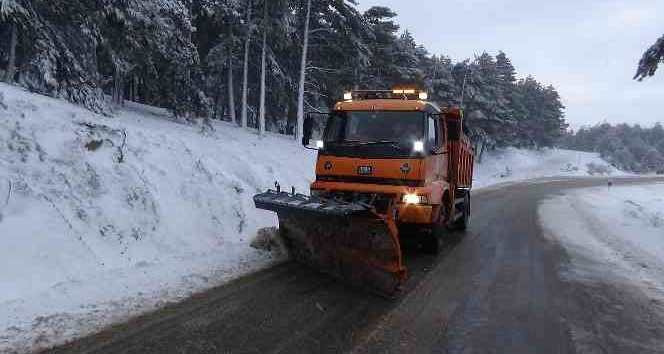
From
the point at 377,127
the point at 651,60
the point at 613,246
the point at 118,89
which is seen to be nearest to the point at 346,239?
the point at 377,127

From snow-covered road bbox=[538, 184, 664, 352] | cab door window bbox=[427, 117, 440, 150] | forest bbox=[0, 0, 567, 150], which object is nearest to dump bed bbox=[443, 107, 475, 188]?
cab door window bbox=[427, 117, 440, 150]

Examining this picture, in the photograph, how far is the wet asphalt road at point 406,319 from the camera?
13.7 ft

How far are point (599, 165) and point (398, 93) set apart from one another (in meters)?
73.1

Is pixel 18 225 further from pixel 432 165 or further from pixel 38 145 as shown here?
pixel 432 165

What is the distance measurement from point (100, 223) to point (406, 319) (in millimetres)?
4486

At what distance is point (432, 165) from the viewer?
7.57m

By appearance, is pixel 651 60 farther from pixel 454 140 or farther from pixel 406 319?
pixel 406 319

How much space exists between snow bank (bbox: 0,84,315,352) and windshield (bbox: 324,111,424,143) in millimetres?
2469

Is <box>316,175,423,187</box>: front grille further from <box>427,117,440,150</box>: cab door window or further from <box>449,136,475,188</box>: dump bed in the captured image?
<box>449,136,475,188</box>: dump bed

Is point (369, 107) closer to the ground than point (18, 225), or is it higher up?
higher up

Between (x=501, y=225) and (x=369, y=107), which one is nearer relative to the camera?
(x=369, y=107)

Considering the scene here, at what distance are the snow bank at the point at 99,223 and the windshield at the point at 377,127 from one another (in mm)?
2469

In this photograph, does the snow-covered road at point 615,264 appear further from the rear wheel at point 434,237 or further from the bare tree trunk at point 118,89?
the bare tree trunk at point 118,89

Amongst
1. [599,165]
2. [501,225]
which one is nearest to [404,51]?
[501,225]
